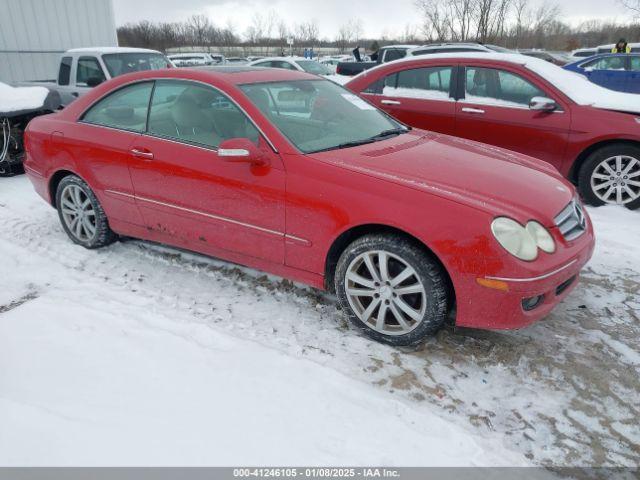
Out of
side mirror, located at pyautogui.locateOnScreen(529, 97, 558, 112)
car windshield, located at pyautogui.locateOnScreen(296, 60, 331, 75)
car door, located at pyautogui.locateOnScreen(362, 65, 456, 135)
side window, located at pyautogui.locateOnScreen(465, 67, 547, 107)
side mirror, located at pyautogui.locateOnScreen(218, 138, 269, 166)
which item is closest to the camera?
side mirror, located at pyautogui.locateOnScreen(218, 138, 269, 166)

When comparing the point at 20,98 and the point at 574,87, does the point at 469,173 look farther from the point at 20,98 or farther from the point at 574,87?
the point at 20,98

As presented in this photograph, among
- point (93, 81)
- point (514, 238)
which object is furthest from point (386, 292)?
point (93, 81)

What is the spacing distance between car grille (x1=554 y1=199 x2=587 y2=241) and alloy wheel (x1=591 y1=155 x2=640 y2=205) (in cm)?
240

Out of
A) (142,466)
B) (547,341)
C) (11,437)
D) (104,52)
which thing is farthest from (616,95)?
(104,52)

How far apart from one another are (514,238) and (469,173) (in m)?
0.59

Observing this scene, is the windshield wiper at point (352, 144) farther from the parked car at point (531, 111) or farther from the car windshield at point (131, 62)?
the car windshield at point (131, 62)

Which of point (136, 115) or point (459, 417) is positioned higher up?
point (136, 115)

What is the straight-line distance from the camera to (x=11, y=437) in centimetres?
216

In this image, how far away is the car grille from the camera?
2771 millimetres

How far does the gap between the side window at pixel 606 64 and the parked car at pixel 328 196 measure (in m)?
12.9

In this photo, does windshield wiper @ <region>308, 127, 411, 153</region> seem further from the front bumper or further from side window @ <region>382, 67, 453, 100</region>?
side window @ <region>382, 67, 453, 100</region>

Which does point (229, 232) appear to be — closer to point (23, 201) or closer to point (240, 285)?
point (240, 285)

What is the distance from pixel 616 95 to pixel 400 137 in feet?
11.4

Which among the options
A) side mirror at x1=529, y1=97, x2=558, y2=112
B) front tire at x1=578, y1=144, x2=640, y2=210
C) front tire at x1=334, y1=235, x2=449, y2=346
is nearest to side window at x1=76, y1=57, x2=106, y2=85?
side mirror at x1=529, y1=97, x2=558, y2=112
